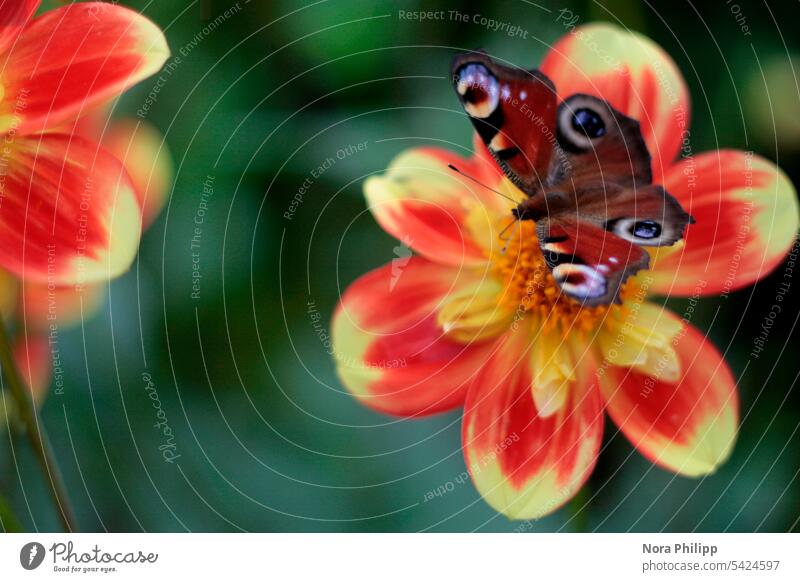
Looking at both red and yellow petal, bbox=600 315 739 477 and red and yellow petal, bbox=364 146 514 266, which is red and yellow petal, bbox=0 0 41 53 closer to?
red and yellow petal, bbox=364 146 514 266

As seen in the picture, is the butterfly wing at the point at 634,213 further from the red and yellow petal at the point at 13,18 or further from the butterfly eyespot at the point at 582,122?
the red and yellow petal at the point at 13,18

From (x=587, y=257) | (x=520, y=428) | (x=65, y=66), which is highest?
(x=65, y=66)

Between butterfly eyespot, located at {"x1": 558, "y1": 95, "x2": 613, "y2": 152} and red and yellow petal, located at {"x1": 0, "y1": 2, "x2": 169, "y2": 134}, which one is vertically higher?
red and yellow petal, located at {"x1": 0, "y1": 2, "x2": 169, "y2": 134}

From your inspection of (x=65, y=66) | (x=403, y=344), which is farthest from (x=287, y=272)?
(x=65, y=66)

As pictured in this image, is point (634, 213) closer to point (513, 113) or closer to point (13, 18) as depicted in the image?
point (513, 113)

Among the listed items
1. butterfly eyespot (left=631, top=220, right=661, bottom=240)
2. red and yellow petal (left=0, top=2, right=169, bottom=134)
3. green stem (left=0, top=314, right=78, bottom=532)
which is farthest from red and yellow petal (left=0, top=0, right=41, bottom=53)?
butterfly eyespot (left=631, top=220, right=661, bottom=240)

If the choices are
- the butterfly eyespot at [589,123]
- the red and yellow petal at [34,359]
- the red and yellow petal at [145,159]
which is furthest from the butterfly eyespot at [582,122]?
the red and yellow petal at [34,359]
